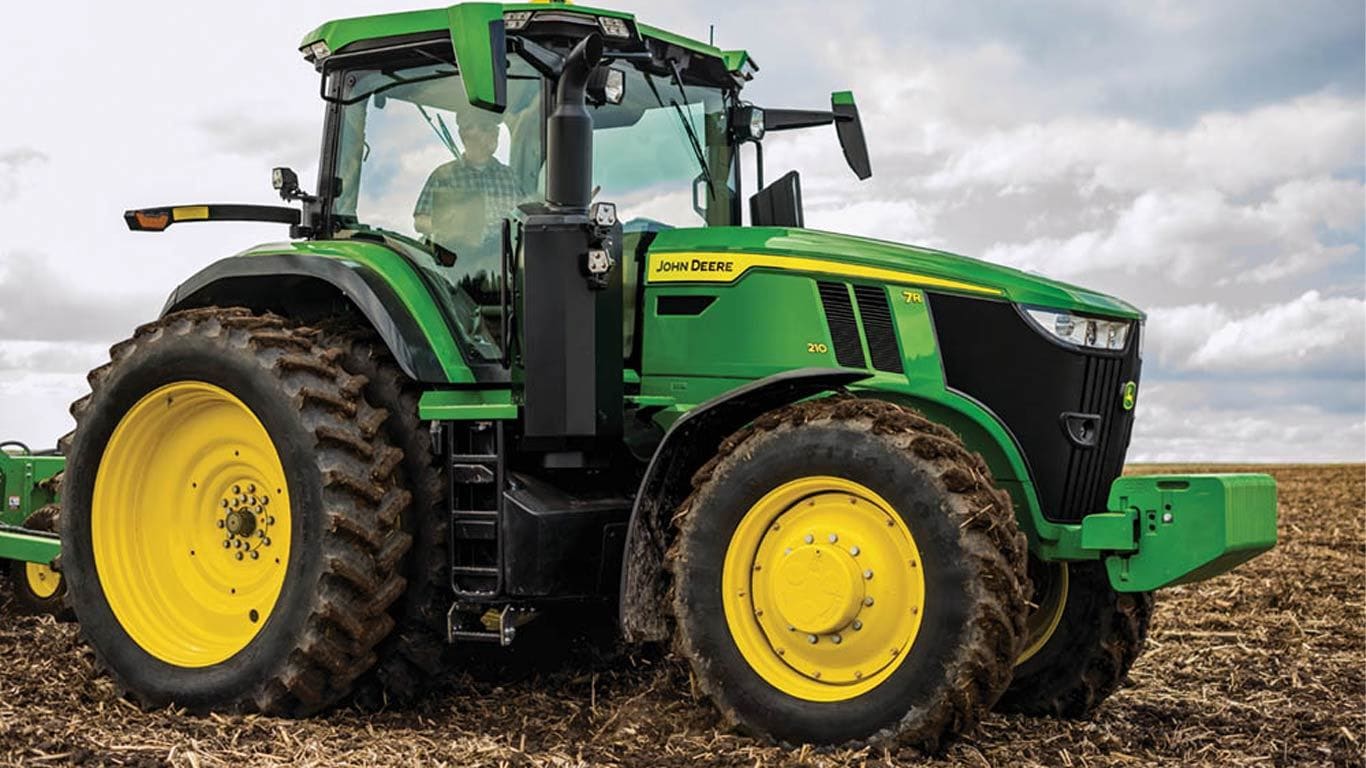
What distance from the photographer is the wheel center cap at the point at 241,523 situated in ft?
21.4

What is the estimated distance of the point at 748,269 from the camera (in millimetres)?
6242

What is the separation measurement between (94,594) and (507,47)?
3.10 metres

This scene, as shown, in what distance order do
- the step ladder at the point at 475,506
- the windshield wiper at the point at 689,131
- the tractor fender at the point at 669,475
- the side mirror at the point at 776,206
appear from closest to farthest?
the tractor fender at the point at 669,475 < the step ladder at the point at 475,506 < the windshield wiper at the point at 689,131 < the side mirror at the point at 776,206

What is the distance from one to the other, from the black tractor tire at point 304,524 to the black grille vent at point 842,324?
1.84 metres

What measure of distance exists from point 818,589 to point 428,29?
3197 mm

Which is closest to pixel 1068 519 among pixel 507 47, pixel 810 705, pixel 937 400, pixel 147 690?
pixel 937 400

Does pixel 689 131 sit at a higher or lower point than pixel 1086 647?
higher

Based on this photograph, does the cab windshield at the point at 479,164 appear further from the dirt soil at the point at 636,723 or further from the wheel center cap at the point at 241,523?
the dirt soil at the point at 636,723

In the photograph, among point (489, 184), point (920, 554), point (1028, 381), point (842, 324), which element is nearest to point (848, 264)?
point (842, 324)

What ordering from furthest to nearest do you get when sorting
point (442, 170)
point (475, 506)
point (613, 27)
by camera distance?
point (442, 170) → point (613, 27) → point (475, 506)

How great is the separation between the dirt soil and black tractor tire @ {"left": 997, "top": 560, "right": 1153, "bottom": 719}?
12cm

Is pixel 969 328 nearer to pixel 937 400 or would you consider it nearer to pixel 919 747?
pixel 937 400

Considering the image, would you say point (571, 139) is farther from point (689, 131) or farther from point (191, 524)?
point (191, 524)

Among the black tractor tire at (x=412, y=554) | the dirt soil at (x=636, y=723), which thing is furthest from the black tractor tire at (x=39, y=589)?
the black tractor tire at (x=412, y=554)
